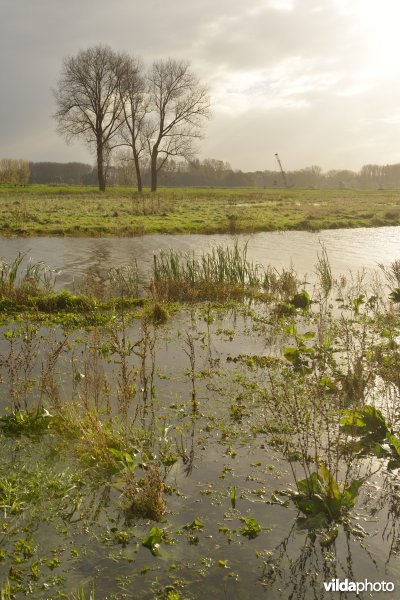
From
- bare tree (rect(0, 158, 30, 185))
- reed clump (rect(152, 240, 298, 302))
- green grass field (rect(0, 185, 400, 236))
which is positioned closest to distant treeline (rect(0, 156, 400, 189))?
bare tree (rect(0, 158, 30, 185))

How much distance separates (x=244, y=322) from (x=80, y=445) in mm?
5561

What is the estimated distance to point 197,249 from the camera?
19.2m

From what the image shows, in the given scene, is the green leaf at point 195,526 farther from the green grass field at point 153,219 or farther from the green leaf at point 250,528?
the green grass field at point 153,219

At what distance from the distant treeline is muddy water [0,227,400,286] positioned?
1226 inches

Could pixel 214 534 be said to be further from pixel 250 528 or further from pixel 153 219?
pixel 153 219

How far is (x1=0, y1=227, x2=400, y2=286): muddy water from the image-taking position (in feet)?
52.6

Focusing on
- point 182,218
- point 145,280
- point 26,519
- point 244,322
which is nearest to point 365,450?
point 26,519

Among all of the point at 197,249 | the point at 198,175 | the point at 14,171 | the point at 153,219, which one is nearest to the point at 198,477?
the point at 197,249

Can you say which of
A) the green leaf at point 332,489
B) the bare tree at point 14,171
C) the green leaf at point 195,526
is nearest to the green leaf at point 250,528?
the green leaf at point 195,526

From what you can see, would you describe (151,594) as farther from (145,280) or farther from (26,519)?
(145,280)

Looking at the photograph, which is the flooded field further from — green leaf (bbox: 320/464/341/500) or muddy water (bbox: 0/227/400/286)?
muddy water (bbox: 0/227/400/286)

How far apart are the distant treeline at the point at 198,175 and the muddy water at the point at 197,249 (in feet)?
102

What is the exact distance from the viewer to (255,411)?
6.11m

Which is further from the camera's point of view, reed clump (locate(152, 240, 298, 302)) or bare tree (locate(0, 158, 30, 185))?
bare tree (locate(0, 158, 30, 185))
